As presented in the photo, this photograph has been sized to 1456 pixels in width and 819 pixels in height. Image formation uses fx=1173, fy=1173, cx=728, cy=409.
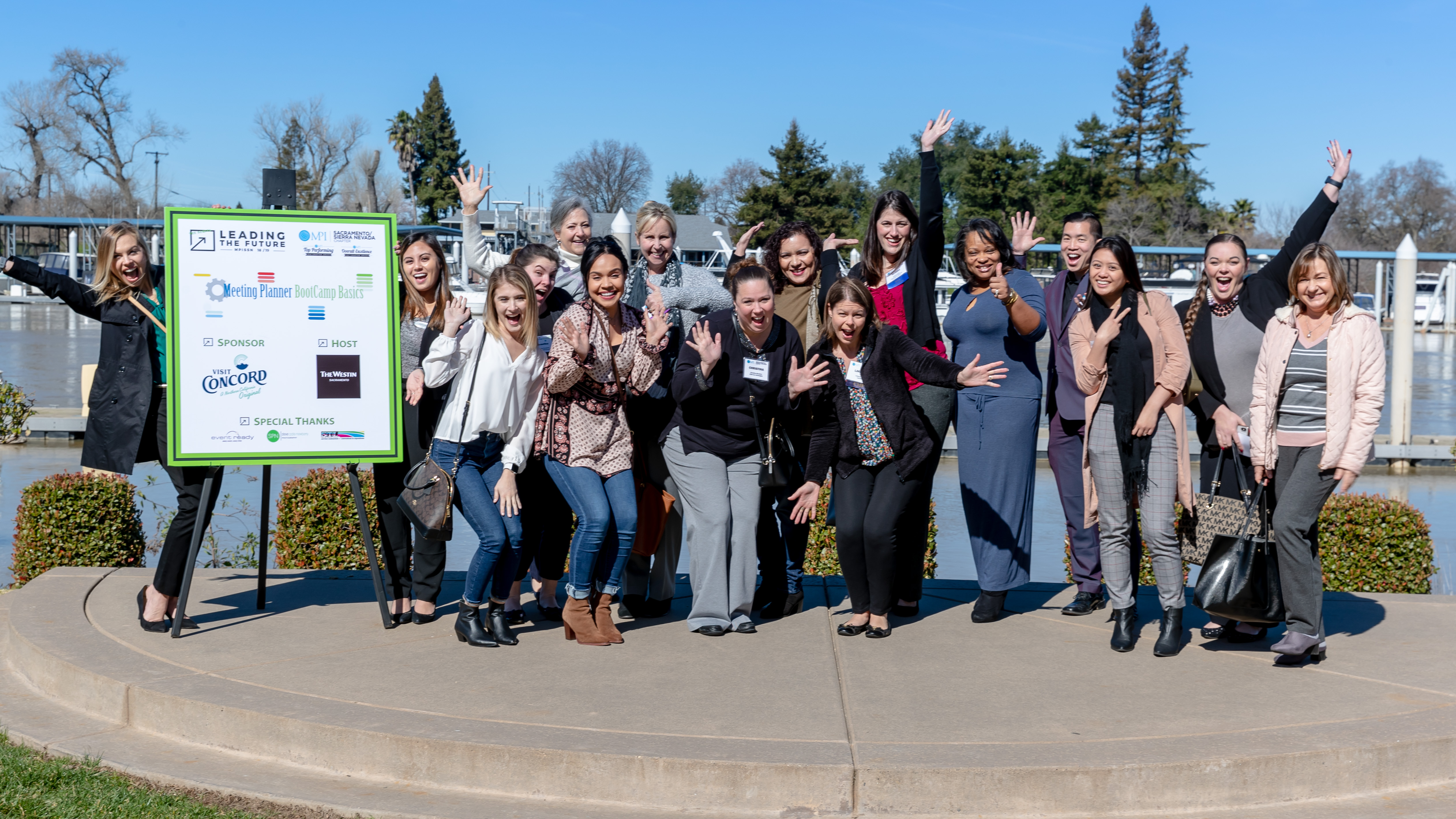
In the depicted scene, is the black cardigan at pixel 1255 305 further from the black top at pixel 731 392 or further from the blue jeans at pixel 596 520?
the blue jeans at pixel 596 520

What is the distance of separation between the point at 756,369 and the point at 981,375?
98 centimetres

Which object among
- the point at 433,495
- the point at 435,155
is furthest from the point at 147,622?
the point at 435,155

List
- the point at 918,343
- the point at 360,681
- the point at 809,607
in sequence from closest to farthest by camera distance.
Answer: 1. the point at 360,681
2. the point at 918,343
3. the point at 809,607

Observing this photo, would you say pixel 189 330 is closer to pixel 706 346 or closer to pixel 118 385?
pixel 118 385

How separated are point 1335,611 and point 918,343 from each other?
2.52 m

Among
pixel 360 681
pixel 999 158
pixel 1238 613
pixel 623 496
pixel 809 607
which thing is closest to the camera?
pixel 360 681

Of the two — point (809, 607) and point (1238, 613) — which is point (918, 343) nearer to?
point (809, 607)

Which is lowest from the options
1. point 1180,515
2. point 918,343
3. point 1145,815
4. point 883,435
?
point 1145,815

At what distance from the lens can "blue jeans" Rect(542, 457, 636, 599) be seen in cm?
513

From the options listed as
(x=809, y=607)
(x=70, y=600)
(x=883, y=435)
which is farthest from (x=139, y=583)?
(x=883, y=435)

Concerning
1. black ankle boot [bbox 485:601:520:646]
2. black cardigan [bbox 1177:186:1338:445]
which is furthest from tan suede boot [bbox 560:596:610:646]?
black cardigan [bbox 1177:186:1338:445]

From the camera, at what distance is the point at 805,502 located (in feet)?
17.5

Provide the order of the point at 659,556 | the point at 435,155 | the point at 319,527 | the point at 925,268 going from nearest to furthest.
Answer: the point at 925,268 < the point at 659,556 < the point at 319,527 < the point at 435,155

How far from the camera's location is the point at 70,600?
5664mm
